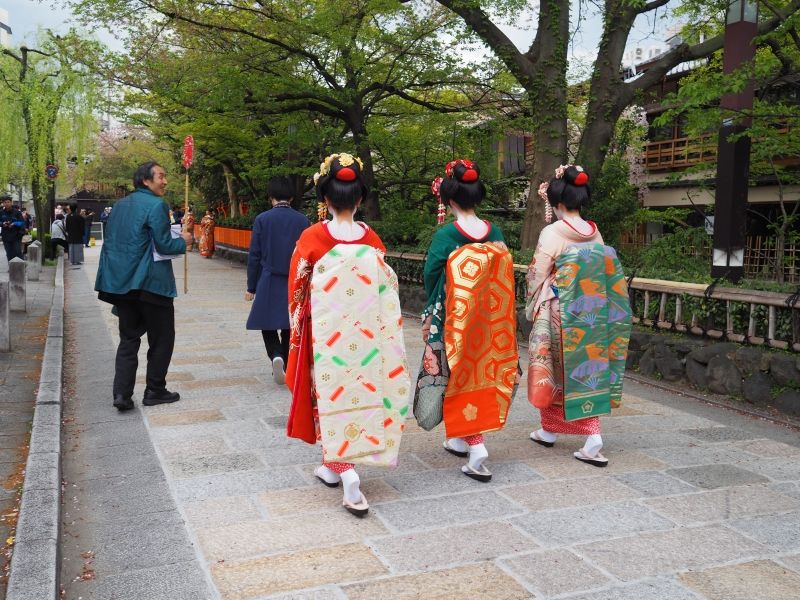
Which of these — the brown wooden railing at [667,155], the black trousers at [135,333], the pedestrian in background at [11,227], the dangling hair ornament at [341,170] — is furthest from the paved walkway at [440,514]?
the brown wooden railing at [667,155]

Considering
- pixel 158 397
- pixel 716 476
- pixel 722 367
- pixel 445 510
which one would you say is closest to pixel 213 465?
pixel 445 510

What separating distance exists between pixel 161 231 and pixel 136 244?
0.21 meters

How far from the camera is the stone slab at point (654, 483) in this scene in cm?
422

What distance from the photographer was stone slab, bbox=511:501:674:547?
3.58m

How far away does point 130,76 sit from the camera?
18.1 m

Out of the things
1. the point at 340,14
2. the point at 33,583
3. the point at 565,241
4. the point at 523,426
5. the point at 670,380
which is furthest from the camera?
the point at 340,14

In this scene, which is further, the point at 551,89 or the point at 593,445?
the point at 551,89

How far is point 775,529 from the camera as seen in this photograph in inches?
146

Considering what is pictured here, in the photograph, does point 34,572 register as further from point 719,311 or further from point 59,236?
point 59,236

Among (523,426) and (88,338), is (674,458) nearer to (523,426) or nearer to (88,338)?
(523,426)

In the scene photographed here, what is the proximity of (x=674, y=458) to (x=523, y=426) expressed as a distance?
1.19 metres

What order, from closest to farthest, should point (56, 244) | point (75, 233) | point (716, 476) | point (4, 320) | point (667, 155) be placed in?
point (716, 476) → point (4, 320) → point (75, 233) → point (56, 244) → point (667, 155)

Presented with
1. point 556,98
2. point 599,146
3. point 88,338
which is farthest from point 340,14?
point 88,338

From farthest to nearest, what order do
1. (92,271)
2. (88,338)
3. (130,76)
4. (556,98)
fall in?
(92,271) → (130,76) → (556,98) → (88,338)
